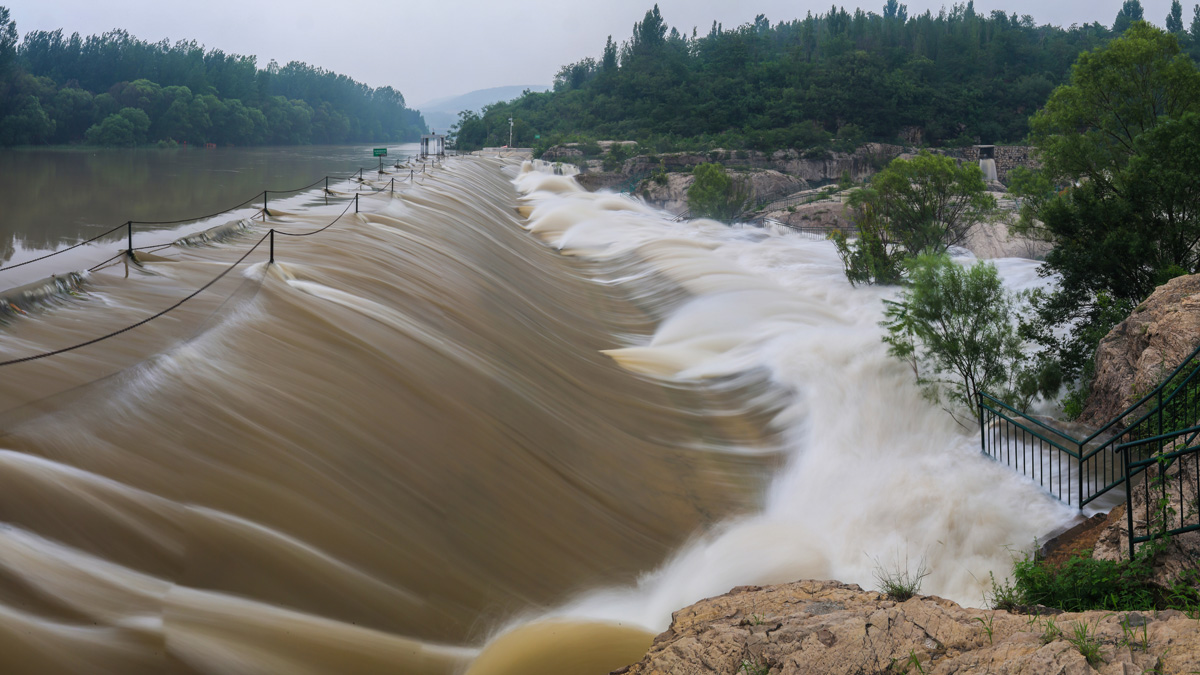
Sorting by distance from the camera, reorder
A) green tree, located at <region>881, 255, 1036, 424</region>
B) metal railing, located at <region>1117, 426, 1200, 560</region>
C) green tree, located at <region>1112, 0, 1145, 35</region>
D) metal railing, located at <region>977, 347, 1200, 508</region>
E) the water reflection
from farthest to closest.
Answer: green tree, located at <region>1112, 0, 1145, 35</region>, the water reflection, green tree, located at <region>881, 255, 1036, 424</region>, metal railing, located at <region>977, 347, 1200, 508</region>, metal railing, located at <region>1117, 426, 1200, 560</region>

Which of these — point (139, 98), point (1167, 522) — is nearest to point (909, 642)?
point (1167, 522)

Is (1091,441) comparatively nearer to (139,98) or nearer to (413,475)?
(413,475)

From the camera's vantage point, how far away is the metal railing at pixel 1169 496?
686 centimetres

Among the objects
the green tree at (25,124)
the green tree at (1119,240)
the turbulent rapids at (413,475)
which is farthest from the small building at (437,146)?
the turbulent rapids at (413,475)

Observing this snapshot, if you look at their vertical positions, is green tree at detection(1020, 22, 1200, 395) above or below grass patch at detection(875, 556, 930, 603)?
above

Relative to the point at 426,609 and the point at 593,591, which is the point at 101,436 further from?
the point at 593,591

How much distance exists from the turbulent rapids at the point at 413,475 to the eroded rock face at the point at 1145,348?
80.2 inches

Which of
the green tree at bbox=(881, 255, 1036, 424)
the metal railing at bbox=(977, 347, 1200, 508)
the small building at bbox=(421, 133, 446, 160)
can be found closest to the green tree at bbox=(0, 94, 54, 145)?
the small building at bbox=(421, 133, 446, 160)

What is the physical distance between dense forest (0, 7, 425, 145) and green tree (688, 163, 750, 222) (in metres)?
43.3

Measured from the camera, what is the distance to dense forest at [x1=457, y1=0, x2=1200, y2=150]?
314 feet

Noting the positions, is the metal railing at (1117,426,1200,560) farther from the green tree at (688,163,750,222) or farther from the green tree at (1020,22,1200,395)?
the green tree at (688,163,750,222)

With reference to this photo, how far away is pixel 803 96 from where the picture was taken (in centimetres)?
9906

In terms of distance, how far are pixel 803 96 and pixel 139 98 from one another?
72.4m

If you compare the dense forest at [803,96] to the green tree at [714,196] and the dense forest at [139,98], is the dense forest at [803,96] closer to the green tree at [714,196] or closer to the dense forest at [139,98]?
the dense forest at [139,98]
